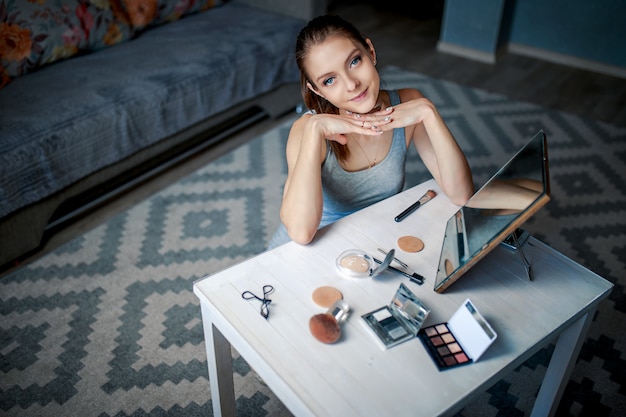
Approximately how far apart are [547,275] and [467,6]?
2706mm

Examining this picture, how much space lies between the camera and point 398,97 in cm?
136

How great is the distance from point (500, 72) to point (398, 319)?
2.70m

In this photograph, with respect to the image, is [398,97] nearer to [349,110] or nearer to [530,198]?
[349,110]

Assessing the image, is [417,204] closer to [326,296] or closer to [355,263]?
[355,263]

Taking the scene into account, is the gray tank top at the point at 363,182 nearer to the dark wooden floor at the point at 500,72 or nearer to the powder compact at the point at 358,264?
the powder compact at the point at 358,264

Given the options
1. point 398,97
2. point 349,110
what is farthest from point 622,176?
point 349,110

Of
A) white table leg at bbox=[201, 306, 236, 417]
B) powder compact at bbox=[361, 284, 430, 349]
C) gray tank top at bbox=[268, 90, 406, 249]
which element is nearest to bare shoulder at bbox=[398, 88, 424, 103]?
gray tank top at bbox=[268, 90, 406, 249]

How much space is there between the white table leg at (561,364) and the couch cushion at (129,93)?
159 centimetres

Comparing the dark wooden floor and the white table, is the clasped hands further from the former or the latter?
the dark wooden floor

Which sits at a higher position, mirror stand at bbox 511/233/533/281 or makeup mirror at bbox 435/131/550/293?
makeup mirror at bbox 435/131/550/293

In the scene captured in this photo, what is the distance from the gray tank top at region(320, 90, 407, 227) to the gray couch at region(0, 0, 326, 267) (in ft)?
3.31

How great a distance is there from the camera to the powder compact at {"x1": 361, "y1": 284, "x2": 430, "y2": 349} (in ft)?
3.02

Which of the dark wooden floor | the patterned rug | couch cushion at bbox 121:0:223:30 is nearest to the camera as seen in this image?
the patterned rug

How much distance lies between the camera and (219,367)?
1.12m
